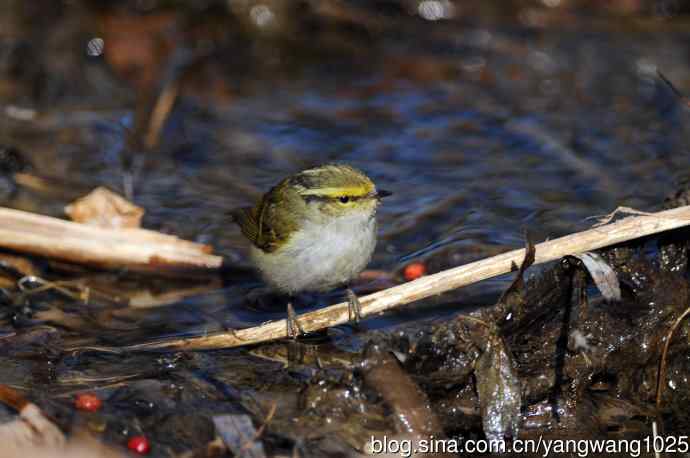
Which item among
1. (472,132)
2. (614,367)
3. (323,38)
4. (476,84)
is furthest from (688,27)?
(614,367)

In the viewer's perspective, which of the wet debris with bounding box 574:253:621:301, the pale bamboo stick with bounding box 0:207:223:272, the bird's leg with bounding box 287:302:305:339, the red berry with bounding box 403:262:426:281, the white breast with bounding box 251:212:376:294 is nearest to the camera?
the wet debris with bounding box 574:253:621:301

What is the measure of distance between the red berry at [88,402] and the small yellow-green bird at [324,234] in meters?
1.38

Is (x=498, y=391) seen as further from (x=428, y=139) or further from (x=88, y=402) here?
(x=428, y=139)

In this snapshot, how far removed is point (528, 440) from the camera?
18.4 feet

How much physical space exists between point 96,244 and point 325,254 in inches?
78.5

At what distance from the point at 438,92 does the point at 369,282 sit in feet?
14.3

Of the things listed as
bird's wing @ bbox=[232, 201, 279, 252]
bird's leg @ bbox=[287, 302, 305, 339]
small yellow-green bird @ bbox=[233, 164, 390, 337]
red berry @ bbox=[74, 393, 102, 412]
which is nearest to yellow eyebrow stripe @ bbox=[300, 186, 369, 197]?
small yellow-green bird @ bbox=[233, 164, 390, 337]

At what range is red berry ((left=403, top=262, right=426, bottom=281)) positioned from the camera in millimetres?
7320

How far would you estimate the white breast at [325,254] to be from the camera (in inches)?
246

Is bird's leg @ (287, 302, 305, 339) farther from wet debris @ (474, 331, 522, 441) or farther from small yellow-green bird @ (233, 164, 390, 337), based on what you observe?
wet debris @ (474, 331, 522, 441)

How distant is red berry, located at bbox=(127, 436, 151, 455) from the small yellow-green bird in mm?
1416

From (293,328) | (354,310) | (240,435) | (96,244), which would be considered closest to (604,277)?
(354,310)

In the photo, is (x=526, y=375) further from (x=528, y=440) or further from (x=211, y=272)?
(x=211, y=272)

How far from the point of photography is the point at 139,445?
197 inches
